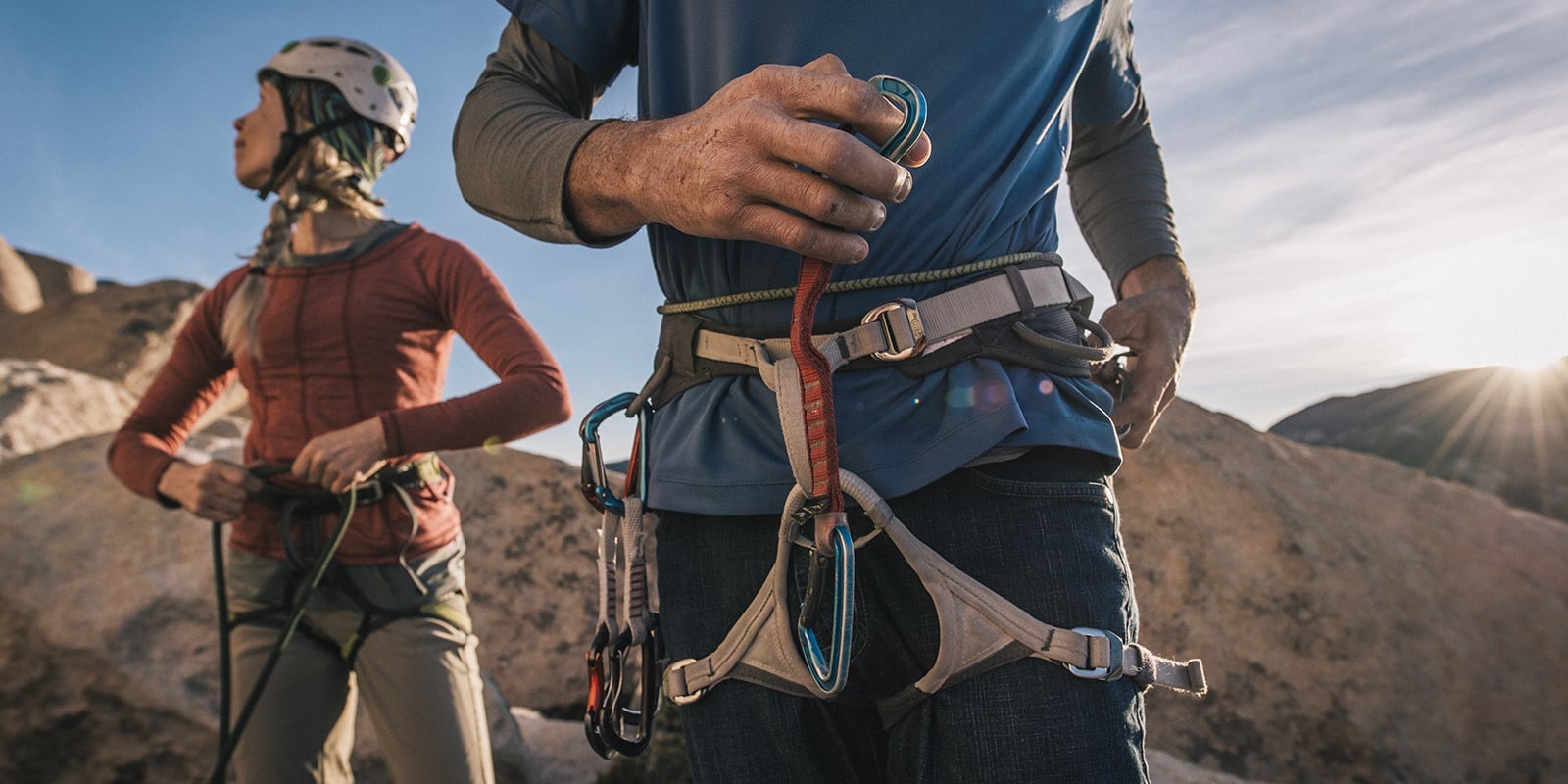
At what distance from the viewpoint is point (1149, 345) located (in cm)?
173

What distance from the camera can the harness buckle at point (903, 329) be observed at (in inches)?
48.8

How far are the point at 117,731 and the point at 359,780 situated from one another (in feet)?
4.31

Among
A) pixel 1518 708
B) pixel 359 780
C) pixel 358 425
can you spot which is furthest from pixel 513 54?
pixel 1518 708

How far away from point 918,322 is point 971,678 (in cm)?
48

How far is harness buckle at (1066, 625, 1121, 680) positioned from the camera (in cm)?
119

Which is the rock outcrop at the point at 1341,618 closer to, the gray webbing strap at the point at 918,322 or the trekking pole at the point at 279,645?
the trekking pole at the point at 279,645

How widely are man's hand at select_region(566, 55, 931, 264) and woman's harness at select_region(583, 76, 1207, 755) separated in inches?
3.1

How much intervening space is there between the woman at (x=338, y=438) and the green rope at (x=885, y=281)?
1673 mm

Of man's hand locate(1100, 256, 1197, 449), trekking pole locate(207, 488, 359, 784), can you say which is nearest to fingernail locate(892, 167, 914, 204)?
man's hand locate(1100, 256, 1197, 449)

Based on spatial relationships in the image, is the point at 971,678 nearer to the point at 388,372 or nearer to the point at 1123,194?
the point at 1123,194

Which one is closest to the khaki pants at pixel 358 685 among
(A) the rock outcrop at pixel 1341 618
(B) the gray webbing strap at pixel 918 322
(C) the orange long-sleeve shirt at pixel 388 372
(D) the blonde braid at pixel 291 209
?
(C) the orange long-sleeve shirt at pixel 388 372

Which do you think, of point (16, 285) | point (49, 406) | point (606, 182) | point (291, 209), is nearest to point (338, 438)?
point (291, 209)

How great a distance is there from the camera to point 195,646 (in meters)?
4.97

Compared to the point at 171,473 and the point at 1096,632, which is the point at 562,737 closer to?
the point at 171,473
